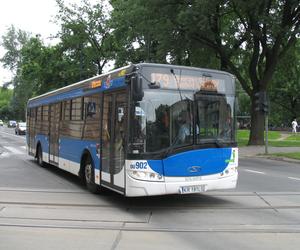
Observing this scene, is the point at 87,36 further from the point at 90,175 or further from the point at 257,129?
the point at 90,175

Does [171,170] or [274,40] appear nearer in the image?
[171,170]

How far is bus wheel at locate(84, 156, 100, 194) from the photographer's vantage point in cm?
1113

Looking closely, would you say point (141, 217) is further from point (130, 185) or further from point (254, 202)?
point (254, 202)

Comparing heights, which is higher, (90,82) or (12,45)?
(12,45)

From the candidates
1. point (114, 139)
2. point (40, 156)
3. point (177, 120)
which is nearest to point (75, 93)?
point (114, 139)

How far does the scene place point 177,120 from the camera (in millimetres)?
9141

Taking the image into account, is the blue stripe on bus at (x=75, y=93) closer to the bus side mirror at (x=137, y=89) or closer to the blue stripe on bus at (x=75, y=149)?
the bus side mirror at (x=137, y=89)

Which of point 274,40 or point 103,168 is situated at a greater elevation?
point 274,40

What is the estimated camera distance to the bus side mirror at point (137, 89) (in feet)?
28.9

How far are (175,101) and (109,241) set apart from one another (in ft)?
10.7

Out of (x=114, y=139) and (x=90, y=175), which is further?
(x=90, y=175)

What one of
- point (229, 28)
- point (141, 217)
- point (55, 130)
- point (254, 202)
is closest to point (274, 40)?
point (229, 28)

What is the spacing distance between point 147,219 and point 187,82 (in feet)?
8.90

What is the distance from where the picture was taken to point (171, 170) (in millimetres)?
9047
